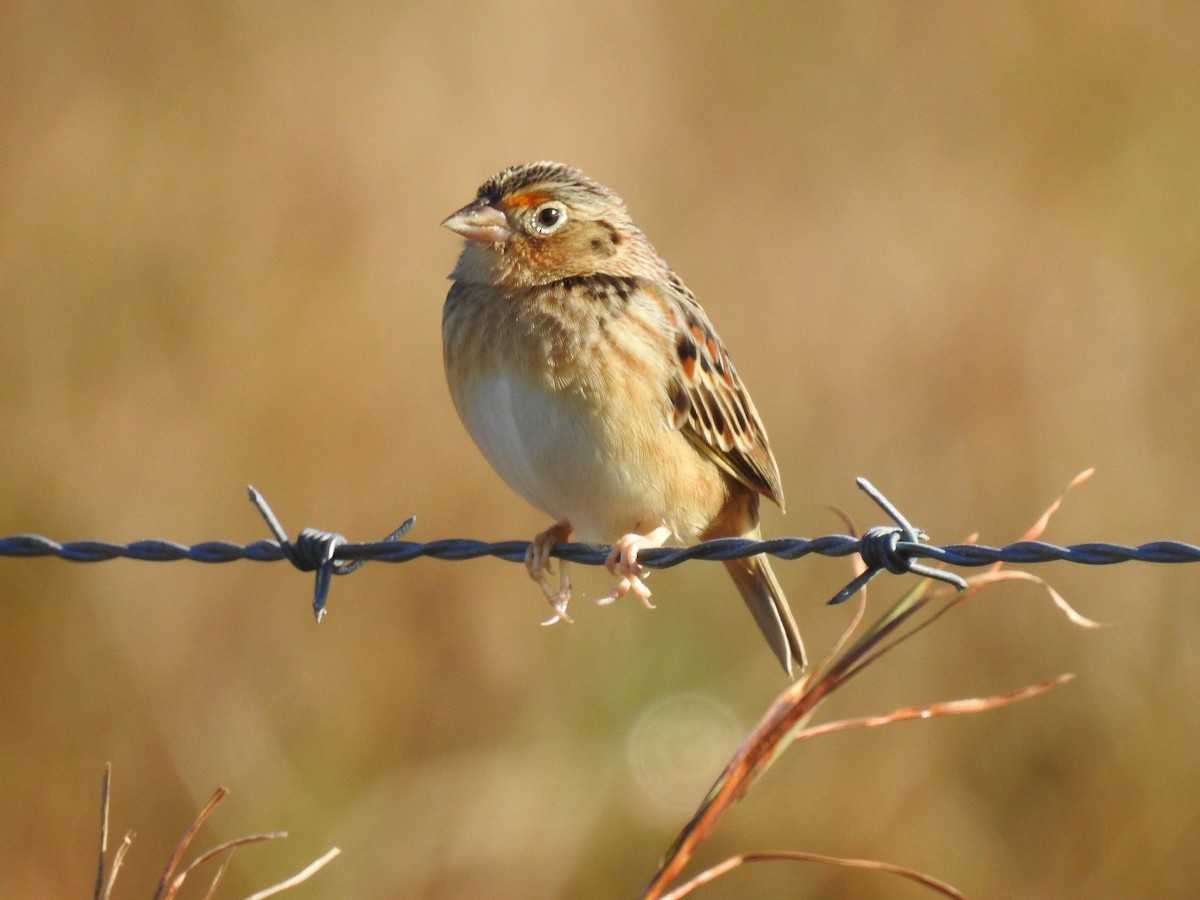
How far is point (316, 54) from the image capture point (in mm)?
6984

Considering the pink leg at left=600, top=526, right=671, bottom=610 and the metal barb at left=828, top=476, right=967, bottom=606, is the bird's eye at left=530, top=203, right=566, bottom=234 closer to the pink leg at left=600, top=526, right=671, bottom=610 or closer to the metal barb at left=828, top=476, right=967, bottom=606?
the pink leg at left=600, top=526, right=671, bottom=610

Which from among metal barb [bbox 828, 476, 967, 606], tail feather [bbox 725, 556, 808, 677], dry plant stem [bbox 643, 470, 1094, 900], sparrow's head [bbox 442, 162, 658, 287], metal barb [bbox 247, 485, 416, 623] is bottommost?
tail feather [bbox 725, 556, 808, 677]

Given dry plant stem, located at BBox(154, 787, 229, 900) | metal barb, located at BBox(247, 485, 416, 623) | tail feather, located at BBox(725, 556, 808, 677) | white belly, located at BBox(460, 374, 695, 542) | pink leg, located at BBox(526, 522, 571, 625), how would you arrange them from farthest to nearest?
tail feather, located at BBox(725, 556, 808, 677) < pink leg, located at BBox(526, 522, 571, 625) < white belly, located at BBox(460, 374, 695, 542) < metal barb, located at BBox(247, 485, 416, 623) < dry plant stem, located at BBox(154, 787, 229, 900)

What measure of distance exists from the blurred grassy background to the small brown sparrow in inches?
62.2

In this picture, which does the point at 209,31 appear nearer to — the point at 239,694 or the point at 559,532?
the point at 239,694

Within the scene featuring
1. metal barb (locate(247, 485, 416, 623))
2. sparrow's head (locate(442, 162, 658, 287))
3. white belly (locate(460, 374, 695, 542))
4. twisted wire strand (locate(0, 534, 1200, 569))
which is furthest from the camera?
sparrow's head (locate(442, 162, 658, 287))

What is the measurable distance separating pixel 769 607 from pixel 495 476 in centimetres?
236

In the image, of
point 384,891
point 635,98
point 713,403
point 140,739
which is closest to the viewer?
point 713,403

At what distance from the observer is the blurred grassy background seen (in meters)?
5.62

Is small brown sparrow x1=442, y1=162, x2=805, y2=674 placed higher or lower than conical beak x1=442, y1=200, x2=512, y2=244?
lower

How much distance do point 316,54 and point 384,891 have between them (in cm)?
389

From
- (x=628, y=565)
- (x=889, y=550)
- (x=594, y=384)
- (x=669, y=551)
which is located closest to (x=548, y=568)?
(x=628, y=565)

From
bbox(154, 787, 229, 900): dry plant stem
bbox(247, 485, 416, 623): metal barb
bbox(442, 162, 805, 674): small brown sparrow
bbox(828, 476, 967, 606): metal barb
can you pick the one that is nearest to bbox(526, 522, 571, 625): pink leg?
bbox(442, 162, 805, 674): small brown sparrow

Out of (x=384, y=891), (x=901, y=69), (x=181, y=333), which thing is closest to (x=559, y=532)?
(x=384, y=891)
